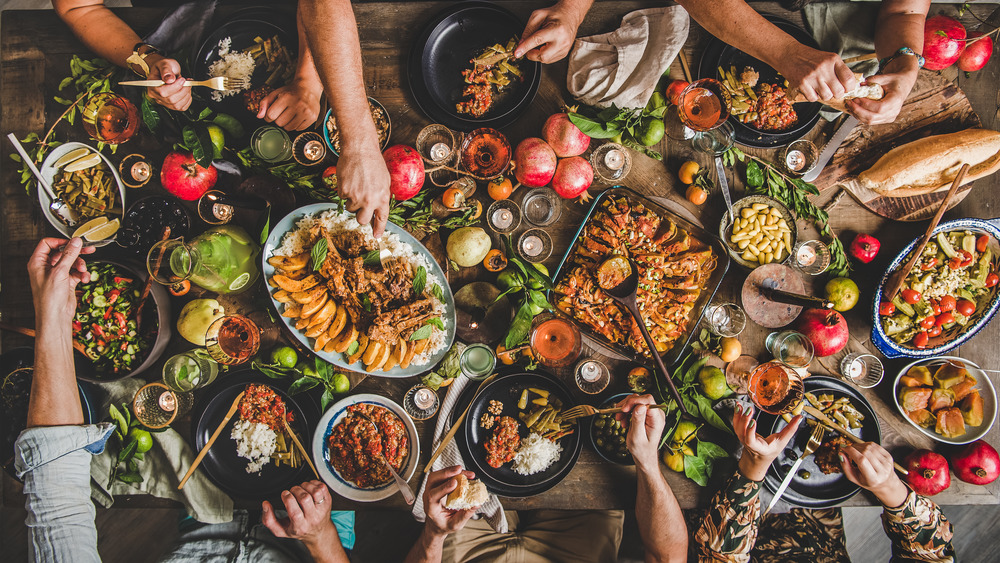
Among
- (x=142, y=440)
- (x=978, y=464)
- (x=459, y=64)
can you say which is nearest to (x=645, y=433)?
(x=978, y=464)

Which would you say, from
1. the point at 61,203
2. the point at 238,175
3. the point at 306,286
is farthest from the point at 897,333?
the point at 61,203

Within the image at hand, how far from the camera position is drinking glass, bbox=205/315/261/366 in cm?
207

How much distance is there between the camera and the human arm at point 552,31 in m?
2.09

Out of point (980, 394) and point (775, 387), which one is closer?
point (775, 387)

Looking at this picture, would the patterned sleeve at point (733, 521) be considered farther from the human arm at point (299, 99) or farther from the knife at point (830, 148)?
the human arm at point (299, 99)

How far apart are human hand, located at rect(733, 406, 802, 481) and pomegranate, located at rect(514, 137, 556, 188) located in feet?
4.71

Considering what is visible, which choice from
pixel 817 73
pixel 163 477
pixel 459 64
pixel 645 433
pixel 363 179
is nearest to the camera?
pixel 363 179

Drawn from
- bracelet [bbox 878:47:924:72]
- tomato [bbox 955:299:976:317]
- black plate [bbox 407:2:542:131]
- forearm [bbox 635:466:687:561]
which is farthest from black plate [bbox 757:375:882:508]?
black plate [bbox 407:2:542:131]

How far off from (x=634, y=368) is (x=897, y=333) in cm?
132

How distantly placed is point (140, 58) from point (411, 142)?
1.24m

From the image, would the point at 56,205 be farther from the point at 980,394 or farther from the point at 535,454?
the point at 980,394

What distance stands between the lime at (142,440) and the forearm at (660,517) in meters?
2.28

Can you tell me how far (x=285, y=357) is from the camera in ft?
7.09

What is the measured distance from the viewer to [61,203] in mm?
2176
